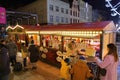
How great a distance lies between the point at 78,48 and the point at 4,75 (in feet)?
12.2

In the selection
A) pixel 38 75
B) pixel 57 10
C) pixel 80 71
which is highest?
pixel 57 10

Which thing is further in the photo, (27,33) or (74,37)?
(27,33)

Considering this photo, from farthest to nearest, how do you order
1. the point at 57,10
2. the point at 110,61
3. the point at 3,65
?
the point at 57,10 → the point at 3,65 → the point at 110,61

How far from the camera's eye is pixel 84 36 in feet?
26.2

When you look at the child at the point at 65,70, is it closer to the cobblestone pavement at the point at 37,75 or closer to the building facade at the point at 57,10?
the cobblestone pavement at the point at 37,75

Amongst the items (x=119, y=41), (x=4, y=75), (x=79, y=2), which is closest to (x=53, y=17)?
(x=79, y=2)

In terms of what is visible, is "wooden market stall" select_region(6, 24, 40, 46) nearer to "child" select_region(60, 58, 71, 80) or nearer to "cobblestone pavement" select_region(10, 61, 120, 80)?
"cobblestone pavement" select_region(10, 61, 120, 80)

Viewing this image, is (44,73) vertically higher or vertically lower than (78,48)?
lower

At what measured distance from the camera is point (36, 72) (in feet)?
29.2

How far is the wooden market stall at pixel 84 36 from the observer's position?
24.3 feet

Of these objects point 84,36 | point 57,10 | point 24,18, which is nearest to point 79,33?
point 84,36

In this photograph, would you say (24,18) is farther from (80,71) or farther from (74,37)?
(80,71)

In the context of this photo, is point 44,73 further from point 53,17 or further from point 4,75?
point 53,17

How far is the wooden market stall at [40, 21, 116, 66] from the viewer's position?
292 inches
